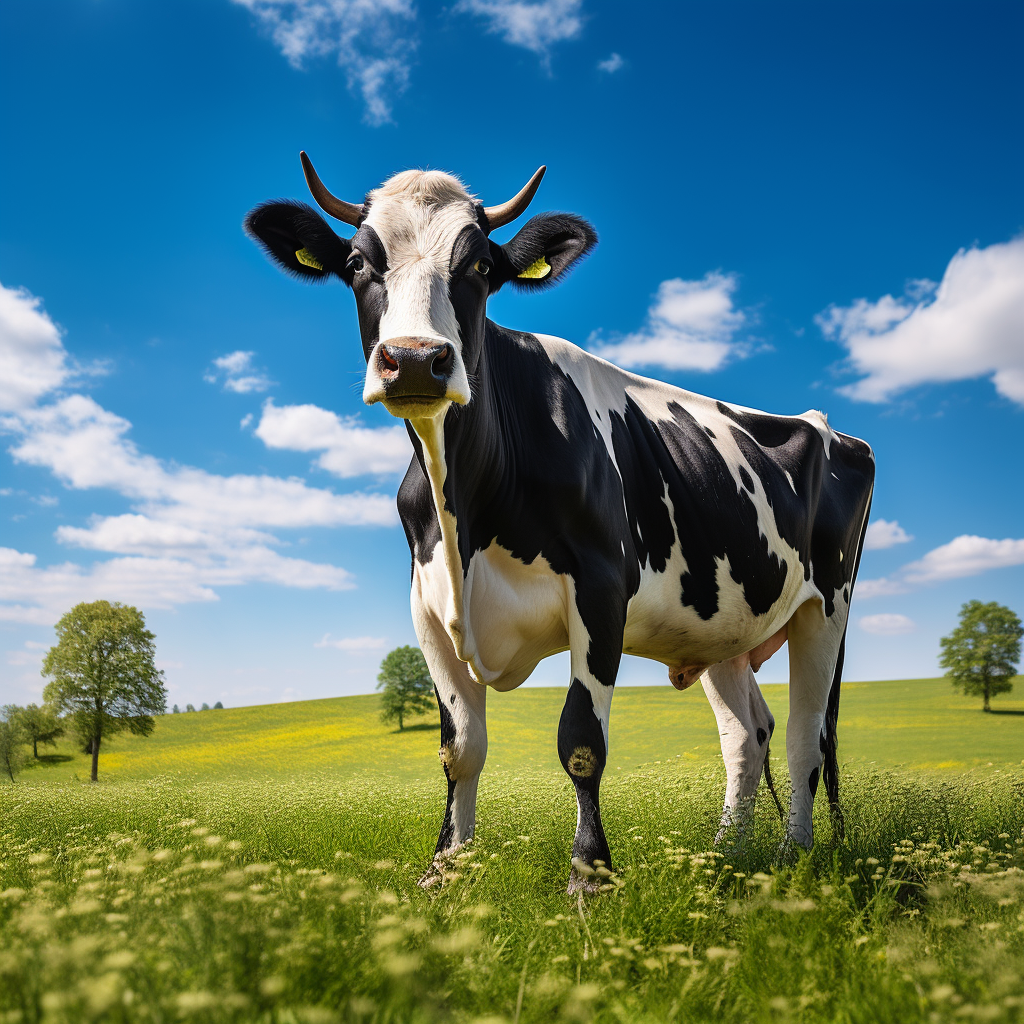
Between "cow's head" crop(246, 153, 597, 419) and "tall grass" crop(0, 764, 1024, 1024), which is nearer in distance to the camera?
"tall grass" crop(0, 764, 1024, 1024)

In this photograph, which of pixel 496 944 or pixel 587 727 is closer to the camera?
pixel 496 944

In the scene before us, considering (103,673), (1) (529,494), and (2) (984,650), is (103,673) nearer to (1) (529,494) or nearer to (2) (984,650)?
(1) (529,494)

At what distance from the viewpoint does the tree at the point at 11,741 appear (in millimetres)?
36219

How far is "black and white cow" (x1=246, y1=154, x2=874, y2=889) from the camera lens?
4379 millimetres

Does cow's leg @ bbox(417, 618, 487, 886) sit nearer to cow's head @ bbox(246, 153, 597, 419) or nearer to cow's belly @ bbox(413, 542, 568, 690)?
cow's belly @ bbox(413, 542, 568, 690)

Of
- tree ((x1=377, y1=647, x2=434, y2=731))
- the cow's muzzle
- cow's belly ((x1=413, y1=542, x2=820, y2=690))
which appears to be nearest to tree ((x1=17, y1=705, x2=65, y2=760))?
tree ((x1=377, y1=647, x2=434, y2=731))

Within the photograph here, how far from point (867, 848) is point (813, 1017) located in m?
3.51

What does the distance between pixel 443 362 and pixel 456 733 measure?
8.32 ft

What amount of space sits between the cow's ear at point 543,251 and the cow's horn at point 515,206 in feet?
0.36

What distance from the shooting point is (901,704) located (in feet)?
140

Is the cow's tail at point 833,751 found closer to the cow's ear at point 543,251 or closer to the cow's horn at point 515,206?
the cow's ear at point 543,251

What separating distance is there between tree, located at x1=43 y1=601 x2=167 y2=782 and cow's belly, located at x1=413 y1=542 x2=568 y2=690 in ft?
115

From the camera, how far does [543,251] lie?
5113mm

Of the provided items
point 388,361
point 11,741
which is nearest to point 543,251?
point 388,361
